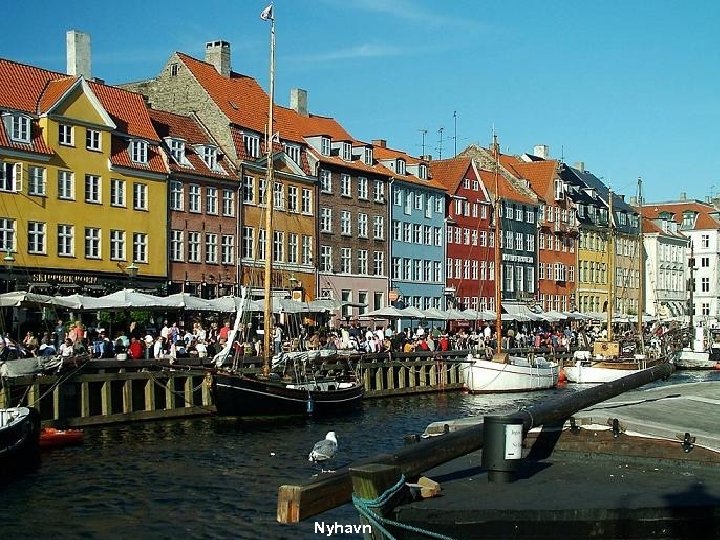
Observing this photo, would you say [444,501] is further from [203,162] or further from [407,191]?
[407,191]

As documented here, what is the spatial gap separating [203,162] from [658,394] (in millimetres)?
44423

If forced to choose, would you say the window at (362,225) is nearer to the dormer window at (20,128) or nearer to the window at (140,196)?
the window at (140,196)

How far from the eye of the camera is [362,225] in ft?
241

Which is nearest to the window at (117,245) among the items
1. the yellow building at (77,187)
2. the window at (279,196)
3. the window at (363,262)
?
the yellow building at (77,187)

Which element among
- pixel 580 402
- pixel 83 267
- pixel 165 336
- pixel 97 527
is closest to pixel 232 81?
pixel 83 267

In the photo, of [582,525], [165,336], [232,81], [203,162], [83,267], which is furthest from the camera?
[232,81]

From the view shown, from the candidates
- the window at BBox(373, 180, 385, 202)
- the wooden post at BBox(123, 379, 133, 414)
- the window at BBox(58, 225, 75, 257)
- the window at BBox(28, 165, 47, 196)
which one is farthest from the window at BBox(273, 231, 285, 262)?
the wooden post at BBox(123, 379, 133, 414)

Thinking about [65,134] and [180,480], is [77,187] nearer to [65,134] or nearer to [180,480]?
[65,134]

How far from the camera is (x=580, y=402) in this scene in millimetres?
13047

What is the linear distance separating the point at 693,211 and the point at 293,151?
74.5m

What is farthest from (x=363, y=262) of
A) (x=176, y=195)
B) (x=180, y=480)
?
(x=180, y=480)

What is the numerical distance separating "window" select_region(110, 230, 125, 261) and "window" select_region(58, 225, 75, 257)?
264cm

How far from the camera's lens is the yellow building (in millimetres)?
49312

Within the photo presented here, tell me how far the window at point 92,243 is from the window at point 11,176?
4303mm
